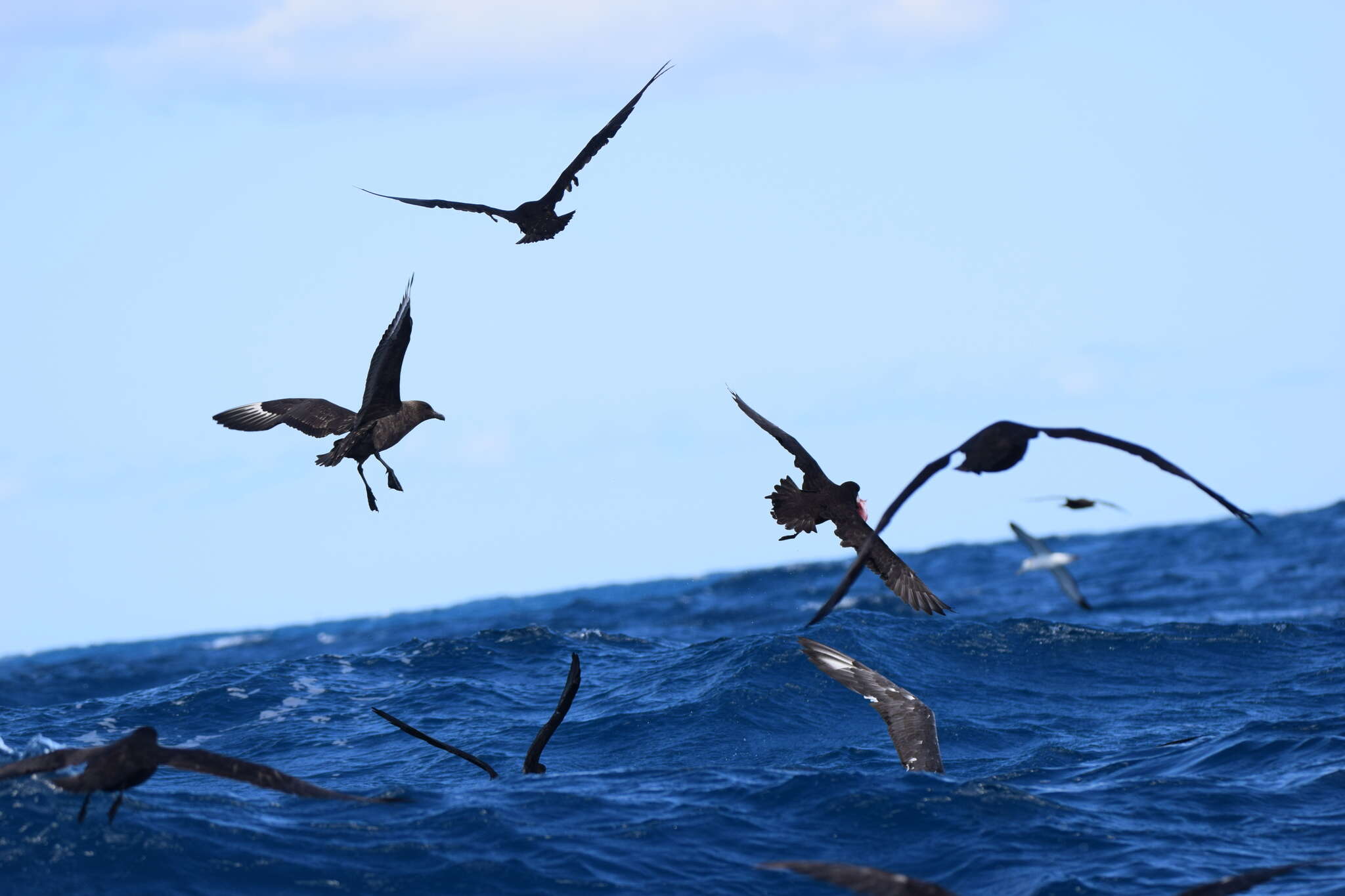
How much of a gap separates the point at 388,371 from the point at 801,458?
473 cm

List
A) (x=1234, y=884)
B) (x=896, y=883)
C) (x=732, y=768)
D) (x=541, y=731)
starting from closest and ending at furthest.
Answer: (x=896, y=883) → (x=1234, y=884) → (x=541, y=731) → (x=732, y=768)

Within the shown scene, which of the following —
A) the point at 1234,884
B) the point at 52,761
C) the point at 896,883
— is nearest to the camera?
the point at 896,883

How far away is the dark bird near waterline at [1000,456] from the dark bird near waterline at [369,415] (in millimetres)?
4921

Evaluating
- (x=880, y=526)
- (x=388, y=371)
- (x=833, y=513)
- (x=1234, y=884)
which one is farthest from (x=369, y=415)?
(x=1234, y=884)

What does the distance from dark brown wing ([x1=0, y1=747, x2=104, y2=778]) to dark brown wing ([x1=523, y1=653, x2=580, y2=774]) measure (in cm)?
358

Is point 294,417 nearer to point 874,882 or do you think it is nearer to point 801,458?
point 801,458

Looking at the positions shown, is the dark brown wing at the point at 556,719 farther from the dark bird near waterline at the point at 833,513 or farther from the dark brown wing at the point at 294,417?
the dark brown wing at the point at 294,417

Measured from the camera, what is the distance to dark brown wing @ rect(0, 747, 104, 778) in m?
10.5

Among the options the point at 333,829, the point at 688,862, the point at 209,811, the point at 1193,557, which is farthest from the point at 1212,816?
the point at 1193,557

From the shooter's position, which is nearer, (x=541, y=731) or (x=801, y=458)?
(x=541, y=731)

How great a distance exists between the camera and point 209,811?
12.9m

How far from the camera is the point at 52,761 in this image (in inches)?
420

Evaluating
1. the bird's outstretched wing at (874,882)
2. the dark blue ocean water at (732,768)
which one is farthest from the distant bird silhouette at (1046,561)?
the bird's outstretched wing at (874,882)

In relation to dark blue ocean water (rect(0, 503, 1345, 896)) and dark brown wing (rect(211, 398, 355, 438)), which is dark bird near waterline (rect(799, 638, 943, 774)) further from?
dark brown wing (rect(211, 398, 355, 438))
